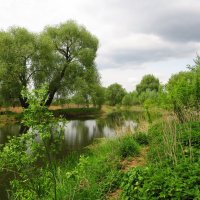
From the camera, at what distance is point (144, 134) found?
44.9ft

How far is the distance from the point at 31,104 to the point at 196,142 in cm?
546

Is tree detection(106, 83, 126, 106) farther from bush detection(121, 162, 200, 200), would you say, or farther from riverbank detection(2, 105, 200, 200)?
bush detection(121, 162, 200, 200)

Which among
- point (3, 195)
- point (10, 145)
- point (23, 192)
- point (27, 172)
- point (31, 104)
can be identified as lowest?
point (3, 195)

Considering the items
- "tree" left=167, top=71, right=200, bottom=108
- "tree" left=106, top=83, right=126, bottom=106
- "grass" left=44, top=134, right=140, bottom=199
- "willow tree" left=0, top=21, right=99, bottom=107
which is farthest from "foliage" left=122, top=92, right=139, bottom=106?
"grass" left=44, top=134, right=140, bottom=199

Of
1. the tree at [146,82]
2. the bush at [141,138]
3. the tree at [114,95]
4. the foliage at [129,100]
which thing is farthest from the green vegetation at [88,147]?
the tree at [146,82]

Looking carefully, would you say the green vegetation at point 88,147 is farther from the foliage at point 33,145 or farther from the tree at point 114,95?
the tree at point 114,95

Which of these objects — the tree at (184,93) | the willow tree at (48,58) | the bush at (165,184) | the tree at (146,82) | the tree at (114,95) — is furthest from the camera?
the tree at (146,82)

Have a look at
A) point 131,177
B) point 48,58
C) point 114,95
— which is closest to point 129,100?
point 114,95

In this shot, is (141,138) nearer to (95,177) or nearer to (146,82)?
(95,177)

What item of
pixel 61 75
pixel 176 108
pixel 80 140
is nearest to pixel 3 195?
pixel 176 108

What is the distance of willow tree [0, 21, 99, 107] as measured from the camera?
100.0 feet

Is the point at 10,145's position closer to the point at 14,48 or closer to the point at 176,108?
the point at 176,108

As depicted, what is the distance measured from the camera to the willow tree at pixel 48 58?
30469mm

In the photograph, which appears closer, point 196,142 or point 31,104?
point 31,104
